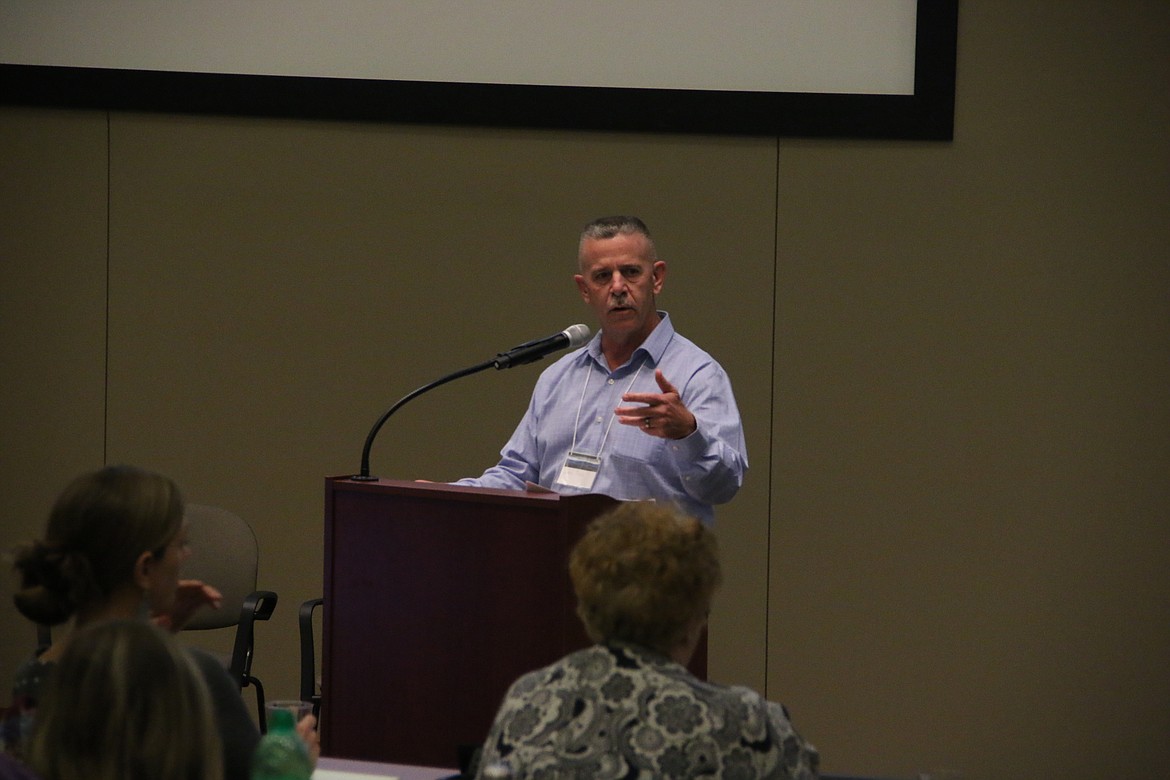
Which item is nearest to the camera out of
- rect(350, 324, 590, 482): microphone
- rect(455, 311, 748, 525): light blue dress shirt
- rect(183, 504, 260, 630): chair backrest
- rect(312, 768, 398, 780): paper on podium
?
rect(312, 768, 398, 780): paper on podium

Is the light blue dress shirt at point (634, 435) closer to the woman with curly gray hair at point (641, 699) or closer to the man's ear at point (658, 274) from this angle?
the man's ear at point (658, 274)

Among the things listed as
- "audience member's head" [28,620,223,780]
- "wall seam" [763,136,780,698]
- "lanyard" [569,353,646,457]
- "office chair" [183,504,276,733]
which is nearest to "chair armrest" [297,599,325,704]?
"office chair" [183,504,276,733]

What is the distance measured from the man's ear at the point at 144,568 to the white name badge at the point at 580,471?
1.31 m

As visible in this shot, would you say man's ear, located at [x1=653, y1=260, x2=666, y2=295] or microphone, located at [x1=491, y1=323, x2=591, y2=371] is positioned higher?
man's ear, located at [x1=653, y1=260, x2=666, y2=295]

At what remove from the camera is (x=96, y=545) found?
1.92 metres

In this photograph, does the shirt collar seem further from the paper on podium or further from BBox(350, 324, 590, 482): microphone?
the paper on podium

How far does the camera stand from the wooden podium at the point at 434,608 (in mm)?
2438

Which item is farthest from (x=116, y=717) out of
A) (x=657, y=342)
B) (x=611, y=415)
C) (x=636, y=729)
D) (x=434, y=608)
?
(x=657, y=342)

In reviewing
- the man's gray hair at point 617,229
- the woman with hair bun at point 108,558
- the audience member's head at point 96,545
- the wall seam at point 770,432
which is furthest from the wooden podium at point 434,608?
the wall seam at point 770,432

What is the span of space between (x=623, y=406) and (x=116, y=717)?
6.48 feet

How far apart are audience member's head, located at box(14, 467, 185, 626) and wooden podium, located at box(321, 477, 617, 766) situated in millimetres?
671

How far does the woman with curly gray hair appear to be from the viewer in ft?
5.46

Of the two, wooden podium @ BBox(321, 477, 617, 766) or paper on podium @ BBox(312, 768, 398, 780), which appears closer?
paper on podium @ BBox(312, 768, 398, 780)

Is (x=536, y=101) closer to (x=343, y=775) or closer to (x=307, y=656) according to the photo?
(x=307, y=656)
